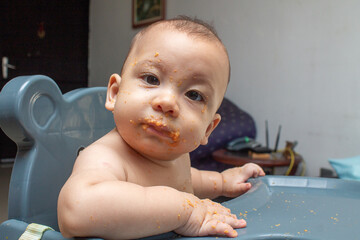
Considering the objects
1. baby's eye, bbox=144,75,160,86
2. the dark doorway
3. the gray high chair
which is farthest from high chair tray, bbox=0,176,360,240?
the dark doorway

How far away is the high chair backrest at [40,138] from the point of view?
1.86 feet

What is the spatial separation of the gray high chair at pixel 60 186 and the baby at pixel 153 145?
5cm

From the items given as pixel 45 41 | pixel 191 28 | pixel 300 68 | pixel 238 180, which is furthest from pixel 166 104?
pixel 45 41

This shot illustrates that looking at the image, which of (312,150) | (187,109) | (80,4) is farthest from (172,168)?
(80,4)

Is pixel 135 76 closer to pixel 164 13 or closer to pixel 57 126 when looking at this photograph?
pixel 57 126

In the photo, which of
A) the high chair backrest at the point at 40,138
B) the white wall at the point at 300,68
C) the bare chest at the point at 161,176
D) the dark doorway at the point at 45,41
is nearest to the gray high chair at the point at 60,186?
the high chair backrest at the point at 40,138

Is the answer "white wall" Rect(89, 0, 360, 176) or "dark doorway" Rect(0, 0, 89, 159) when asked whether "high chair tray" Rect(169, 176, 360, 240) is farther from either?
"dark doorway" Rect(0, 0, 89, 159)

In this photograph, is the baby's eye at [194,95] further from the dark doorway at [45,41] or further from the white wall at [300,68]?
the dark doorway at [45,41]

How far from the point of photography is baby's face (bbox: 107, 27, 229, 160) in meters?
0.53

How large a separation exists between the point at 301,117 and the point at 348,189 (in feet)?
3.52

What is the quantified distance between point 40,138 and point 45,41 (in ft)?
11.2

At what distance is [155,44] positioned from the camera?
0.57 metres

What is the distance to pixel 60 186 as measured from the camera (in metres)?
0.65

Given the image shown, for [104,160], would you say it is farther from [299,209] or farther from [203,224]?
[299,209]
